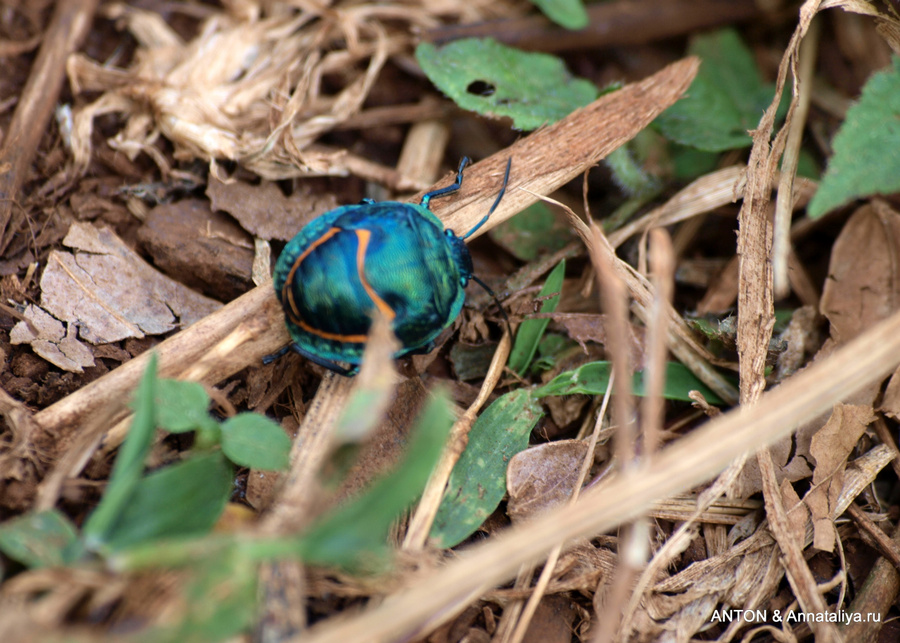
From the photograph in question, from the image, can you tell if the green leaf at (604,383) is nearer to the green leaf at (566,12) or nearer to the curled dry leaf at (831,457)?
the curled dry leaf at (831,457)

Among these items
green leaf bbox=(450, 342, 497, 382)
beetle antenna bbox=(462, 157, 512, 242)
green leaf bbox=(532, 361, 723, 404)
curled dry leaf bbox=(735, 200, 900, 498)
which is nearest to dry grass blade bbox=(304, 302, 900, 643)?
curled dry leaf bbox=(735, 200, 900, 498)

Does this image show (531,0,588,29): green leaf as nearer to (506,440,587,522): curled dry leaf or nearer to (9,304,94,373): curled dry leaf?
(506,440,587,522): curled dry leaf

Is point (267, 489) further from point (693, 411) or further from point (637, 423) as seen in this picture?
point (693, 411)

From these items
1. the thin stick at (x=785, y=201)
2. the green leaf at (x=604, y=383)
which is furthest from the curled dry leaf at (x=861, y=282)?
the green leaf at (x=604, y=383)

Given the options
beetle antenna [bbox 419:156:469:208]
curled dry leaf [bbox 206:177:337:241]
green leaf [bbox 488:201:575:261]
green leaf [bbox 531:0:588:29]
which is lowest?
green leaf [bbox 488:201:575:261]

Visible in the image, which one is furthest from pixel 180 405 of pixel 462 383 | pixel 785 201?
pixel 785 201

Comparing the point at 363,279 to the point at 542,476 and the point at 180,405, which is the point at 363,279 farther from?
the point at 542,476

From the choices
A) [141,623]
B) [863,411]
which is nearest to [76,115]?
[141,623]

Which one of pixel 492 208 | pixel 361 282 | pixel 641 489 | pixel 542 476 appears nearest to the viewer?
pixel 641 489
